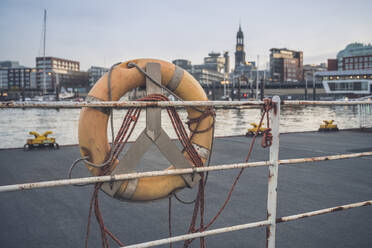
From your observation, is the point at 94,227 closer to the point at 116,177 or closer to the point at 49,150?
the point at 116,177

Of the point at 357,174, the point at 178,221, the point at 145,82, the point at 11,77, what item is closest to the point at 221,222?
the point at 178,221

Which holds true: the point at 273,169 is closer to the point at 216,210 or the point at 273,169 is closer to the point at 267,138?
the point at 267,138

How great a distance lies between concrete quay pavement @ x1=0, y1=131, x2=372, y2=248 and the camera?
144 inches

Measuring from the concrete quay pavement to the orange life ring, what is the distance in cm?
117

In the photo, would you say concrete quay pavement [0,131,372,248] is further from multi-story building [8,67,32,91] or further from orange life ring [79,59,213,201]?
multi-story building [8,67,32,91]

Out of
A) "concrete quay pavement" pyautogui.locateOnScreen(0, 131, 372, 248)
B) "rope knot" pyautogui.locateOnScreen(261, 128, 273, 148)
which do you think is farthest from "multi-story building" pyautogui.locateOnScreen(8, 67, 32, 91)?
"rope knot" pyautogui.locateOnScreen(261, 128, 273, 148)

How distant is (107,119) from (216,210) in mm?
2543

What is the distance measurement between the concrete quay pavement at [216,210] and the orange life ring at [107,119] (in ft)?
3.83

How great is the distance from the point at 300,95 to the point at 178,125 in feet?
349

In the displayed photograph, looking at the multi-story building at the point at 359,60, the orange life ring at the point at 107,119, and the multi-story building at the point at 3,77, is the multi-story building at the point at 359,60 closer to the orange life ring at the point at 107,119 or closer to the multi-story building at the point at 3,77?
the orange life ring at the point at 107,119

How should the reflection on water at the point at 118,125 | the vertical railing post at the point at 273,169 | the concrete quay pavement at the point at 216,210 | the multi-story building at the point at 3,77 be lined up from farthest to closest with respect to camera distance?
the multi-story building at the point at 3,77 < the reflection on water at the point at 118,125 < the concrete quay pavement at the point at 216,210 < the vertical railing post at the point at 273,169

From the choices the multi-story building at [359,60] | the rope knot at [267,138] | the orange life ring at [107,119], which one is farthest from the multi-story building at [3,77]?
the rope knot at [267,138]

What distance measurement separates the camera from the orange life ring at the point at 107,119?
102 inches

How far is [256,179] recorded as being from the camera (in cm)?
635
